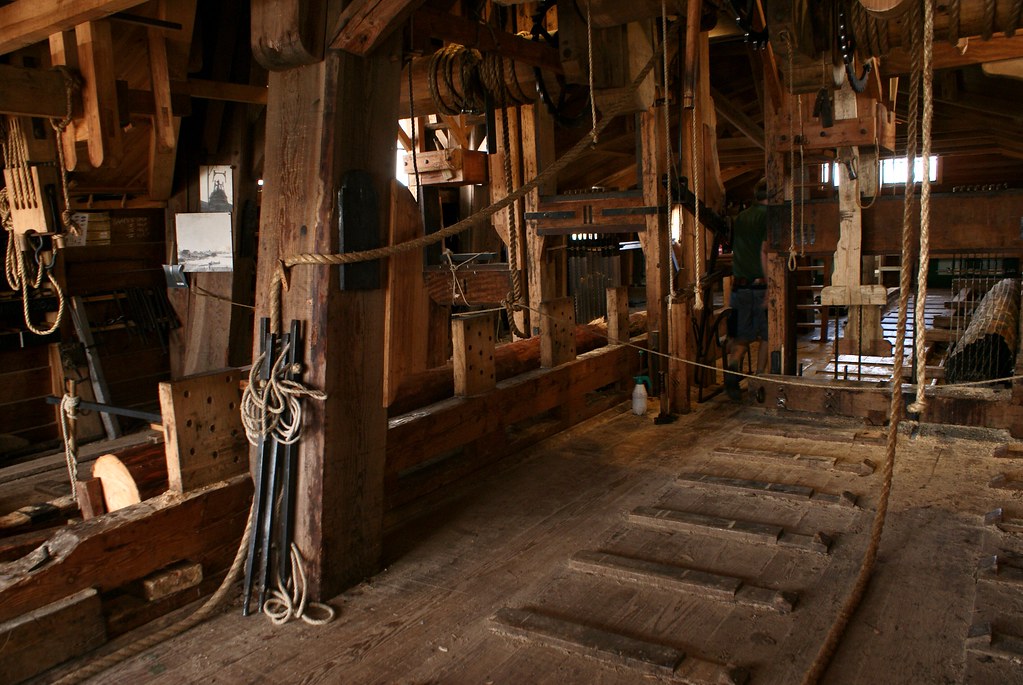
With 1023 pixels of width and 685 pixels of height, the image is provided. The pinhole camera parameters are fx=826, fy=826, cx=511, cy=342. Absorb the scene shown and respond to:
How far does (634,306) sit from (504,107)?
27.2 ft

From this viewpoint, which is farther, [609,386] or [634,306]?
[634,306]

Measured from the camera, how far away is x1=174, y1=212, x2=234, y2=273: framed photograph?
5949 millimetres

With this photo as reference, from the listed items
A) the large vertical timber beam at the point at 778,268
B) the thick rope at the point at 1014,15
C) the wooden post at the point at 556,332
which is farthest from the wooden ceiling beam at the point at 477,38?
the thick rope at the point at 1014,15

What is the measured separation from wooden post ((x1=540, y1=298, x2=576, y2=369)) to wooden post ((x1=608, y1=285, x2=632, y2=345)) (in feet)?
1.70

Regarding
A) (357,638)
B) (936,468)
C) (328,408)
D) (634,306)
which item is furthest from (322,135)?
(634,306)

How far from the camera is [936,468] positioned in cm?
445

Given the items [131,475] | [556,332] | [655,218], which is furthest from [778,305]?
[131,475]

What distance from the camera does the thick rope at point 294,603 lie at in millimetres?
3057

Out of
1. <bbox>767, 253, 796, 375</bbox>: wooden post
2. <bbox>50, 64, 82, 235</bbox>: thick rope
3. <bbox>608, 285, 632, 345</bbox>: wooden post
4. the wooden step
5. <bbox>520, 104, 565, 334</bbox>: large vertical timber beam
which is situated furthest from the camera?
<bbox>520, 104, 565, 334</bbox>: large vertical timber beam

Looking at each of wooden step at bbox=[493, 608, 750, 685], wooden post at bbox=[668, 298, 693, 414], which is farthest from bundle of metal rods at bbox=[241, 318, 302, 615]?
wooden post at bbox=[668, 298, 693, 414]

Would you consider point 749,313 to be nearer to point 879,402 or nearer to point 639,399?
point 639,399

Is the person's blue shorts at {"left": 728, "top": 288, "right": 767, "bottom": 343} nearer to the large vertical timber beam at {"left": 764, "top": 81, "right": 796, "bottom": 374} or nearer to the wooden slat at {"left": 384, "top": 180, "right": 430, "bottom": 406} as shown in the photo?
the large vertical timber beam at {"left": 764, "top": 81, "right": 796, "bottom": 374}

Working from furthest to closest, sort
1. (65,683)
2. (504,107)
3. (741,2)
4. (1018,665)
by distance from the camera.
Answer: (504,107) → (741,2) → (65,683) → (1018,665)

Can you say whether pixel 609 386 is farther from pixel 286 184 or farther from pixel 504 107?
pixel 286 184
